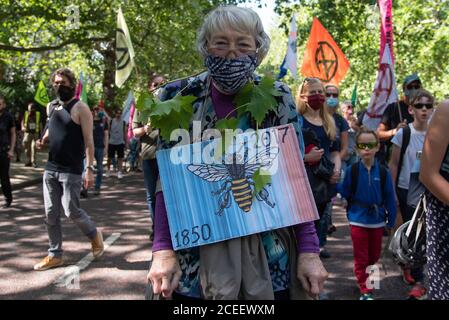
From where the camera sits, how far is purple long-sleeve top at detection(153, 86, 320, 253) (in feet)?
6.36

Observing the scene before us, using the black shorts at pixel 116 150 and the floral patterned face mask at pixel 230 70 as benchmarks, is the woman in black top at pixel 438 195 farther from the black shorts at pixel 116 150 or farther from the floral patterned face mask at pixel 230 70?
the black shorts at pixel 116 150

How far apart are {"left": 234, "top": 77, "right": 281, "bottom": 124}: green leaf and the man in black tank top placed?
3932mm

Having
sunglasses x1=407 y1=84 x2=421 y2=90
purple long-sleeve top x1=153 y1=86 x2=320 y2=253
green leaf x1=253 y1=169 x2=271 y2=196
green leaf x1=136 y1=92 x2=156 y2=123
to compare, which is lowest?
purple long-sleeve top x1=153 y1=86 x2=320 y2=253

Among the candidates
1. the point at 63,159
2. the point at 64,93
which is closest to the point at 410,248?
the point at 63,159

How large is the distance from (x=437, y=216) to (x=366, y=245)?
2.60 metres

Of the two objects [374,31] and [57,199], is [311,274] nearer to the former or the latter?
[57,199]

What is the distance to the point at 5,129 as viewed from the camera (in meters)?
9.03

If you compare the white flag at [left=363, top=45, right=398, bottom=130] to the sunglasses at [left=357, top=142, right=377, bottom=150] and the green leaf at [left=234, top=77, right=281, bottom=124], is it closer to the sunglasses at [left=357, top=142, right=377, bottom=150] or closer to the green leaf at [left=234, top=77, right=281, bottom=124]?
the sunglasses at [left=357, top=142, right=377, bottom=150]

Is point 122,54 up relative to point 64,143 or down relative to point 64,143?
up

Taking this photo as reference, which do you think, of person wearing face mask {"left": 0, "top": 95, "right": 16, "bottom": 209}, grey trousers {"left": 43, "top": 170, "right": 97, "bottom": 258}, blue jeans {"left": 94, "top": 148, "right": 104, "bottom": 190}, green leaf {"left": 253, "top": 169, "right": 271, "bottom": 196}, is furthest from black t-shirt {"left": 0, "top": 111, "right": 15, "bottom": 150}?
green leaf {"left": 253, "top": 169, "right": 271, "bottom": 196}

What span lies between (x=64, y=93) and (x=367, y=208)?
3293 millimetres

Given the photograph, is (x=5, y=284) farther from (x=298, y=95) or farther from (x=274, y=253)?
(x=274, y=253)

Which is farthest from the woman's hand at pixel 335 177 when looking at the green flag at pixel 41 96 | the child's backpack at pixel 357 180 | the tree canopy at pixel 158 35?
the green flag at pixel 41 96
